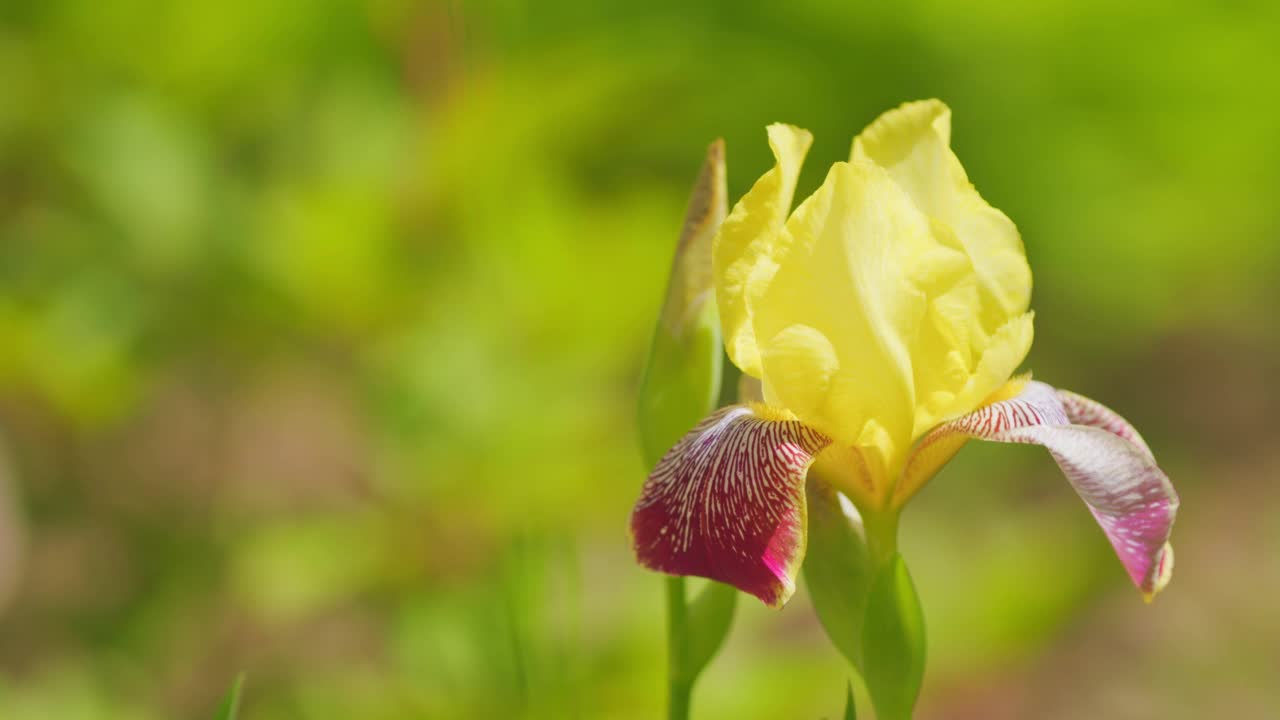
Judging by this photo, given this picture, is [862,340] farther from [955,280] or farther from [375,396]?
[375,396]

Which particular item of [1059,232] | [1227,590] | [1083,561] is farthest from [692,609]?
[1059,232]

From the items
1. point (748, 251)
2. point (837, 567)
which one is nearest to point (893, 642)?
point (837, 567)

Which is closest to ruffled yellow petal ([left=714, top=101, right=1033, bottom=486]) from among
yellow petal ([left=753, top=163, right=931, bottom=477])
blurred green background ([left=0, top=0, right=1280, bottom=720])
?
yellow petal ([left=753, top=163, right=931, bottom=477])

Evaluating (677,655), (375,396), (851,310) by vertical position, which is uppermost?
(851,310)

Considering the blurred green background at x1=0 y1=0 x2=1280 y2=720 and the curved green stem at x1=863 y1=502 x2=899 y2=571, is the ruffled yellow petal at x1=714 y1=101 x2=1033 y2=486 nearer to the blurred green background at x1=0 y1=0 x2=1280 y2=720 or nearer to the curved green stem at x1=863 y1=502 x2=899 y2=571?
the curved green stem at x1=863 y1=502 x2=899 y2=571

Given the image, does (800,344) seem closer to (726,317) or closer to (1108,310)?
(726,317)

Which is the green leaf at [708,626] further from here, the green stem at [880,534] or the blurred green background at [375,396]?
the blurred green background at [375,396]
